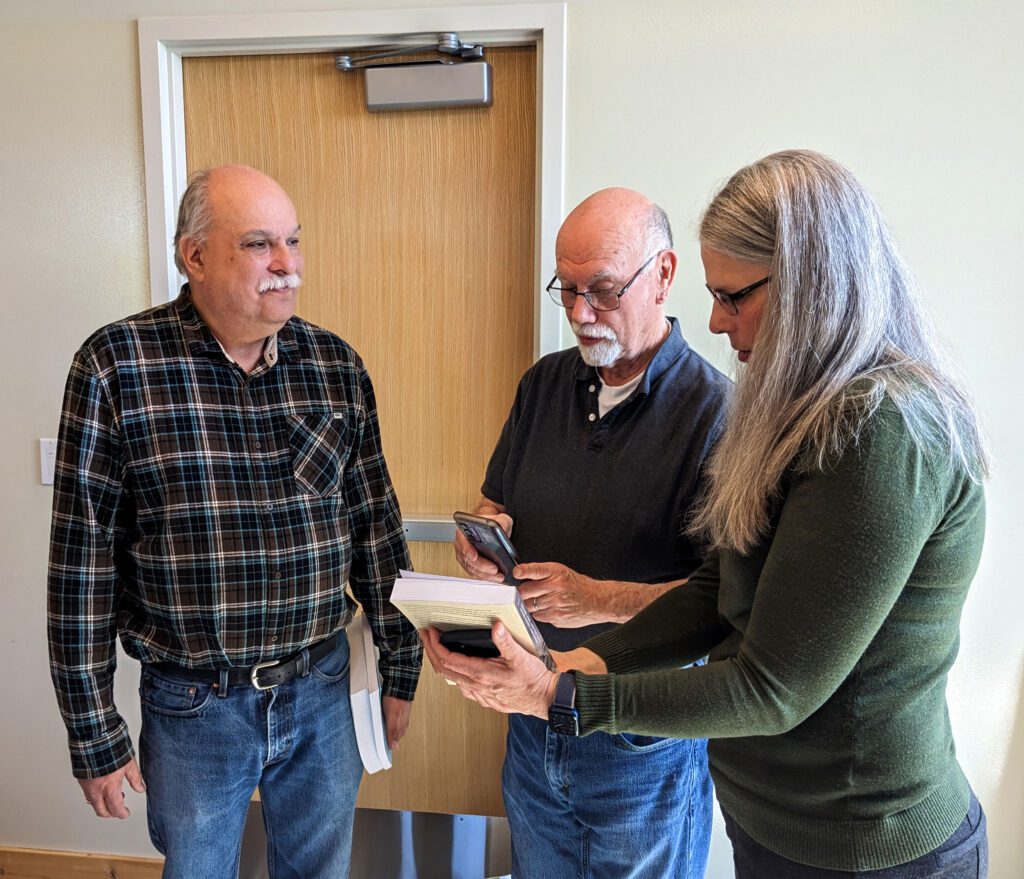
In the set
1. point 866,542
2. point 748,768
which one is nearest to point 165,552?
point 748,768

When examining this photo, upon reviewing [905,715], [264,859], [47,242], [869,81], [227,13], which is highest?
[227,13]

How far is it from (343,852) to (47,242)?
157cm

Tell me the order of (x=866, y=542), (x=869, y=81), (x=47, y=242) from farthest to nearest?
1. (x=47, y=242)
2. (x=869, y=81)
3. (x=866, y=542)

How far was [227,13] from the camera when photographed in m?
1.77

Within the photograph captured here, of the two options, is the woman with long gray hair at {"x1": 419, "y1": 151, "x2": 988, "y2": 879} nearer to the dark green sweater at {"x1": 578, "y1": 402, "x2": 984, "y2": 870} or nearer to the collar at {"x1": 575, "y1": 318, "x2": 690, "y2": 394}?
the dark green sweater at {"x1": 578, "y1": 402, "x2": 984, "y2": 870}

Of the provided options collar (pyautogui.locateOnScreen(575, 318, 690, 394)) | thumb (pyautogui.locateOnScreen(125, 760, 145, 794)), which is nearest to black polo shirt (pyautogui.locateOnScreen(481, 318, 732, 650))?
collar (pyautogui.locateOnScreen(575, 318, 690, 394))

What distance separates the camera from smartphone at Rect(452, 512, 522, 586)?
123cm

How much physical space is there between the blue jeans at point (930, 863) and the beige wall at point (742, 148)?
0.97 meters

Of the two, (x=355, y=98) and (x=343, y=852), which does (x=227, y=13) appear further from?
(x=343, y=852)

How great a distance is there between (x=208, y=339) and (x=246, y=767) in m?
0.75

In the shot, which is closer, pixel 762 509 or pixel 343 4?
pixel 762 509

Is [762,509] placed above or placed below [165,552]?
above

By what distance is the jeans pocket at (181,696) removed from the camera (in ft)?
4.28

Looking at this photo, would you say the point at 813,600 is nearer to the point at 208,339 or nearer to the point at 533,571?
the point at 533,571
